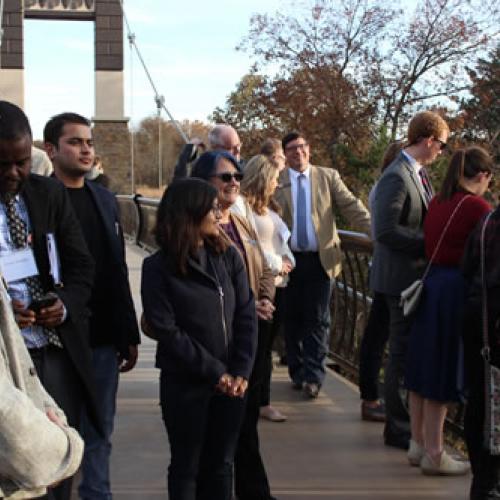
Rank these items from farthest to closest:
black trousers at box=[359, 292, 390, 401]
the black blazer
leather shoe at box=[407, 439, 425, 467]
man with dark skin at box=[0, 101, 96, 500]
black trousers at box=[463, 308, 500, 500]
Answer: black trousers at box=[359, 292, 390, 401] < leather shoe at box=[407, 439, 425, 467] < black trousers at box=[463, 308, 500, 500] < the black blazer < man with dark skin at box=[0, 101, 96, 500]

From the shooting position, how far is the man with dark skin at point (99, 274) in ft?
12.4

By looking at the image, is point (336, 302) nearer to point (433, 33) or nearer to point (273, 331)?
point (273, 331)

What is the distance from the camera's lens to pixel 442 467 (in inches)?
183

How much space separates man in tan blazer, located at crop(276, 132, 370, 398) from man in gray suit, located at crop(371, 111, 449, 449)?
3.63 feet

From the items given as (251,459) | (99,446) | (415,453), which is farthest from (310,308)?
(99,446)

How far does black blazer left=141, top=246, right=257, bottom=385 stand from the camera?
3.42 metres

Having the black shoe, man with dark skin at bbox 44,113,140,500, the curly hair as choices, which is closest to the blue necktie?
the curly hair

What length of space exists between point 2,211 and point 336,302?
5010mm

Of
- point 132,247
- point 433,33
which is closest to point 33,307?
point 132,247

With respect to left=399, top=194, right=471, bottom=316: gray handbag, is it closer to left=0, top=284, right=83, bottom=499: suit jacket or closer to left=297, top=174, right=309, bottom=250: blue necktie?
left=297, top=174, right=309, bottom=250: blue necktie

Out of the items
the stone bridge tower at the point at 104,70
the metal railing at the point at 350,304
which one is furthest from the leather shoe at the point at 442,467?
the stone bridge tower at the point at 104,70

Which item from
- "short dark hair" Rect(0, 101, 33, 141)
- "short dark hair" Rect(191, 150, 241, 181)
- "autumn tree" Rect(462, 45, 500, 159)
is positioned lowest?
"short dark hair" Rect(191, 150, 241, 181)

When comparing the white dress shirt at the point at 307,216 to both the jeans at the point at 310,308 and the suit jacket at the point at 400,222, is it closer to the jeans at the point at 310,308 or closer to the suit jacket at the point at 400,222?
the jeans at the point at 310,308

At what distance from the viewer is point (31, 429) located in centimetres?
202
